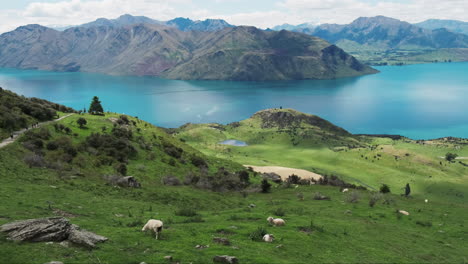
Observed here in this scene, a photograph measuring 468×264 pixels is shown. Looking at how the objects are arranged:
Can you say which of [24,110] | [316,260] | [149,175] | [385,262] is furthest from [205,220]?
[24,110]

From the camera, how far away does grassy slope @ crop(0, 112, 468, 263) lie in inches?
749

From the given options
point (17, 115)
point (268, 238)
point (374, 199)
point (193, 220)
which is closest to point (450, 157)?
point (374, 199)

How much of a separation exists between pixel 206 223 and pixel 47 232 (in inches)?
484

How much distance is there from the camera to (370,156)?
160750 millimetres

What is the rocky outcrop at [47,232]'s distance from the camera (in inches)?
721

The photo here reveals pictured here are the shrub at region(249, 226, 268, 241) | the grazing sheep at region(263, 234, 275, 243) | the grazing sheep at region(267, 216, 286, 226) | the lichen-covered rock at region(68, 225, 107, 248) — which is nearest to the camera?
the lichen-covered rock at region(68, 225, 107, 248)

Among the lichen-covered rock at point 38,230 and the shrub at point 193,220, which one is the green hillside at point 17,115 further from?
the shrub at point 193,220

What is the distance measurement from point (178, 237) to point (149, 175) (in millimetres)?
31787

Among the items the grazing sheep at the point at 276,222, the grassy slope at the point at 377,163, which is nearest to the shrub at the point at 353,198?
the grazing sheep at the point at 276,222

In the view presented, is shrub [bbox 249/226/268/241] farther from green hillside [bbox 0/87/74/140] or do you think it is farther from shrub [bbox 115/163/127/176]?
green hillside [bbox 0/87/74/140]

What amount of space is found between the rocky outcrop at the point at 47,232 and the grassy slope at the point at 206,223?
1.86 feet

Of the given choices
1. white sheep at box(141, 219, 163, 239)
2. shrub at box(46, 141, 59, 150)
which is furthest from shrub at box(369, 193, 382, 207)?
shrub at box(46, 141, 59, 150)

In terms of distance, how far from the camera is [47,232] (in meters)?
18.7

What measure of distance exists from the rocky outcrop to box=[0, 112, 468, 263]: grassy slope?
566mm
